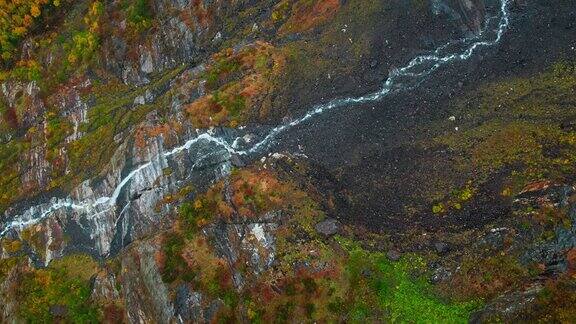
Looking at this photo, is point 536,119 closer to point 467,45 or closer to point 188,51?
point 467,45

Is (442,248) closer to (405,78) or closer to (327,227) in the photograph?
(327,227)

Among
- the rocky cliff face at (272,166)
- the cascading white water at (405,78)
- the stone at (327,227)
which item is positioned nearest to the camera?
the rocky cliff face at (272,166)

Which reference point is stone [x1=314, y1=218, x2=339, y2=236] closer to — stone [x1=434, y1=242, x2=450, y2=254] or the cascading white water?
stone [x1=434, y1=242, x2=450, y2=254]

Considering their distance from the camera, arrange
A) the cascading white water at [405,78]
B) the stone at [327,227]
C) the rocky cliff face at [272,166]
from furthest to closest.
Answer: the cascading white water at [405,78], the stone at [327,227], the rocky cliff face at [272,166]

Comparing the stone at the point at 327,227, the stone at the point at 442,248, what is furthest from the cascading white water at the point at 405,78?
the stone at the point at 442,248

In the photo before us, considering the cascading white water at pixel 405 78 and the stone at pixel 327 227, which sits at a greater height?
the cascading white water at pixel 405 78

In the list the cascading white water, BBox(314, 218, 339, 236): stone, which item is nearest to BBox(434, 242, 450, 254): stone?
BBox(314, 218, 339, 236): stone

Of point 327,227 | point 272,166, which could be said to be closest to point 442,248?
point 327,227

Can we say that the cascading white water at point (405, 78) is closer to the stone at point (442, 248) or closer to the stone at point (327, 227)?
the stone at point (327, 227)
